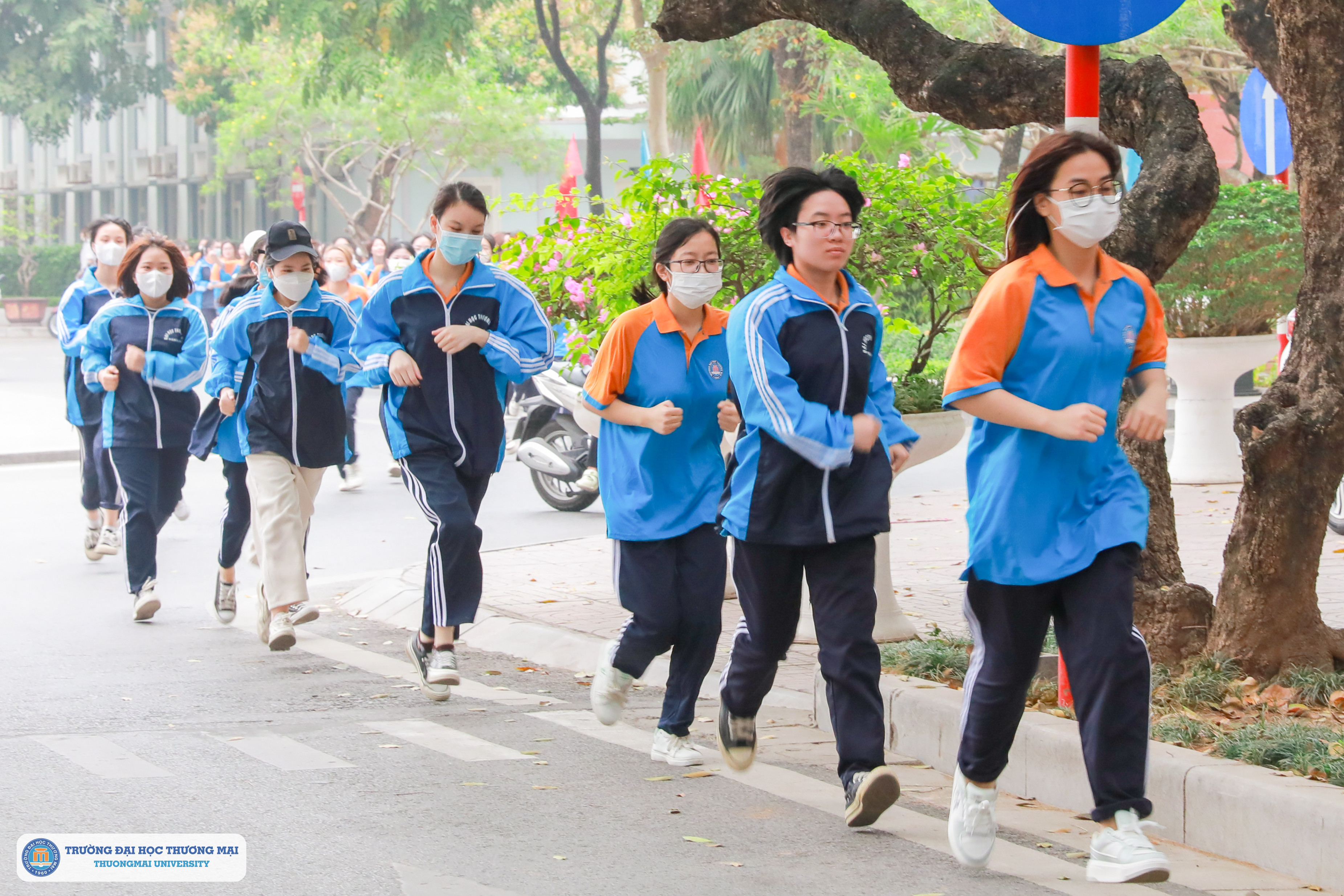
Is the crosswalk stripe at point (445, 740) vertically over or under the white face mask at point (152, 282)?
under

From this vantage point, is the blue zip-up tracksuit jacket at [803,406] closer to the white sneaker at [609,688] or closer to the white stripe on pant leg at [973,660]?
the white stripe on pant leg at [973,660]

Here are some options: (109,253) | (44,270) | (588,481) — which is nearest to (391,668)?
(109,253)

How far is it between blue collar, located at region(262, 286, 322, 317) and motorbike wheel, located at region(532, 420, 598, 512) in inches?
188

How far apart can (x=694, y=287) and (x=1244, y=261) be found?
6.69 metres

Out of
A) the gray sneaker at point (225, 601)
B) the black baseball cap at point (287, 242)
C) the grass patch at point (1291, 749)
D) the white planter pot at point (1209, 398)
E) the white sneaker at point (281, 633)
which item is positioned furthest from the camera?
the white planter pot at point (1209, 398)

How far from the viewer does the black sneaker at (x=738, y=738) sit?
5.14 meters

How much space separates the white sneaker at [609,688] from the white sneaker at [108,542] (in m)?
5.56

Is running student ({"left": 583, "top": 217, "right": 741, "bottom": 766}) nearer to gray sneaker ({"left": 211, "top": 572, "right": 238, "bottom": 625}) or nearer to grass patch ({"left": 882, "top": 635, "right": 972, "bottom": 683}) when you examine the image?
grass patch ({"left": 882, "top": 635, "right": 972, "bottom": 683})

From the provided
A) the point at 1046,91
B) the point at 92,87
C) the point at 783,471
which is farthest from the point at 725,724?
the point at 92,87

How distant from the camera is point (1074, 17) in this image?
4.89 m

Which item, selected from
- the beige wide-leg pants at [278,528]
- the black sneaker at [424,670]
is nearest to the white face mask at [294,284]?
the beige wide-leg pants at [278,528]

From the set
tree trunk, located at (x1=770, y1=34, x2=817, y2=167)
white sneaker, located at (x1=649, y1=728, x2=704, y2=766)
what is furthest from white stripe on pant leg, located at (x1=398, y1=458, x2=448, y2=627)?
tree trunk, located at (x1=770, y1=34, x2=817, y2=167)

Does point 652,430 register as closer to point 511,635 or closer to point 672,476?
point 672,476

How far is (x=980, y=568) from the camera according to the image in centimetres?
426
